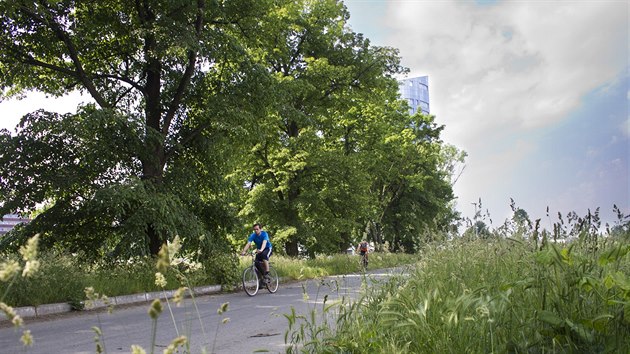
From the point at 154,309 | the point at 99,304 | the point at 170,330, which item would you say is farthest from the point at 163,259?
the point at 99,304

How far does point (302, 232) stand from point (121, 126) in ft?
43.1

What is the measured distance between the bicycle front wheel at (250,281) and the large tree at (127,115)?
6.89 feet

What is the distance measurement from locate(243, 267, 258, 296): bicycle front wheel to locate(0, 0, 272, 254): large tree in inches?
82.6

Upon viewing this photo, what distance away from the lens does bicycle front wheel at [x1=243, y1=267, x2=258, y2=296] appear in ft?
48.9

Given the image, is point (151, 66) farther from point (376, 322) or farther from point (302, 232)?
point (376, 322)

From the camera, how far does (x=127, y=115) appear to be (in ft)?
49.9

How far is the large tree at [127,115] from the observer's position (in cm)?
1486

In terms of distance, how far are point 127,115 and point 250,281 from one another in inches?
233

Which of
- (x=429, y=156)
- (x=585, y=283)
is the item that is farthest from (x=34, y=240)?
(x=429, y=156)

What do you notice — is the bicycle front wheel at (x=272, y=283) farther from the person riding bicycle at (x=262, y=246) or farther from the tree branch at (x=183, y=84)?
the tree branch at (x=183, y=84)

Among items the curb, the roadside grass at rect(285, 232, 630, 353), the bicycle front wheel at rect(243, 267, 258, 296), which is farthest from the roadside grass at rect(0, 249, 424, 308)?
the roadside grass at rect(285, 232, 630, 353)

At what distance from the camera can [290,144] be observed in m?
27.0

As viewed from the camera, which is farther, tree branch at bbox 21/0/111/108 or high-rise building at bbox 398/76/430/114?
high-rise building at bbox 398/76/430/114

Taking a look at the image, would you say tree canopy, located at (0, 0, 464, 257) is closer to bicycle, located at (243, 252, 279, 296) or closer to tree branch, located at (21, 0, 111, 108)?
tree branch, located at (21, 0, 111, 108)
